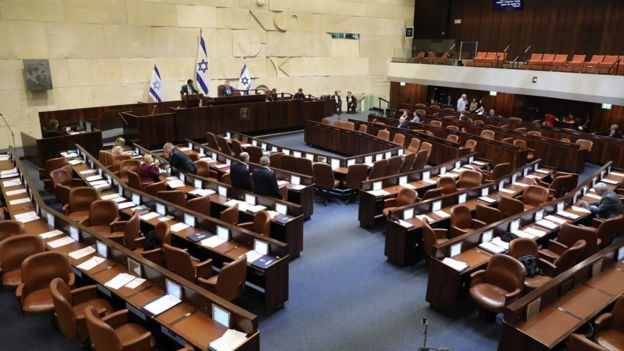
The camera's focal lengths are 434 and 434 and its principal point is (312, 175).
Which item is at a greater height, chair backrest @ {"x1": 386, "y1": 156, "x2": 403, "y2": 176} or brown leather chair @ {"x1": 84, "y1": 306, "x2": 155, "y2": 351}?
chair backrest @ {"x1": 386, "y1": 156, "x2": 403, "y2": 176}

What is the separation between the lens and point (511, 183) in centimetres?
939

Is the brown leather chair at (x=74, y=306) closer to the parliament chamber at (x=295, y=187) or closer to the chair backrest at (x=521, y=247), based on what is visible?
the parliament chamber at (x=295, y=187)

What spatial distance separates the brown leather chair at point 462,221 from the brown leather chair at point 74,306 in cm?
514

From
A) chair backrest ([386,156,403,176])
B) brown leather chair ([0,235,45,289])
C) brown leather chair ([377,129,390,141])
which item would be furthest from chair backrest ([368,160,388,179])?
brown leather chair ([0,235,45,289])

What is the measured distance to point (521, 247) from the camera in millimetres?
5934

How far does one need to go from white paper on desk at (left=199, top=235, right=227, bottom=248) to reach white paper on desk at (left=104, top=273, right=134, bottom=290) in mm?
1141

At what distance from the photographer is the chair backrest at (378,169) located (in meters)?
9.91

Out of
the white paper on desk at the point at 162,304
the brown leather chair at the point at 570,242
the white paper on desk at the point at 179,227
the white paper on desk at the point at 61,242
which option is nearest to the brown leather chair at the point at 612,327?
the brown leather chair at the point at 570,242

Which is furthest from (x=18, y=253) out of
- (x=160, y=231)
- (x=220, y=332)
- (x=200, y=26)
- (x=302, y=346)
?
(x=200, y=26)

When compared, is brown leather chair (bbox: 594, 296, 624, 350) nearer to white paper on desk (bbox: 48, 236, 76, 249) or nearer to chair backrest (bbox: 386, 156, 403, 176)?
chair backrest (bbox: 386, 156, 403, 176)

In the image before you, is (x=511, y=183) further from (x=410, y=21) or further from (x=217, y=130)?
(x=410, y=21)

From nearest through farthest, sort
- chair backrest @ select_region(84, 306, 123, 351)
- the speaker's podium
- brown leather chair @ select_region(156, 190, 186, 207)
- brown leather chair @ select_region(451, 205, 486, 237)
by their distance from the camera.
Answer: chair backrest @ select_region(84, 306, 123, 351) → brown leather chair @ select_region(451, 205, 486, 237) → brown leather chair @ select_region(156, 190, 186, 207) → the speaker's podium

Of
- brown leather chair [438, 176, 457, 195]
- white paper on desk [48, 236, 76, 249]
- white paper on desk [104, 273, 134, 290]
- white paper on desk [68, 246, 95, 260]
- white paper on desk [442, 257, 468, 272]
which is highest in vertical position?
brown leather chair [438, 176, 457, 195]

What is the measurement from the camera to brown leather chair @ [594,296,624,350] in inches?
177
